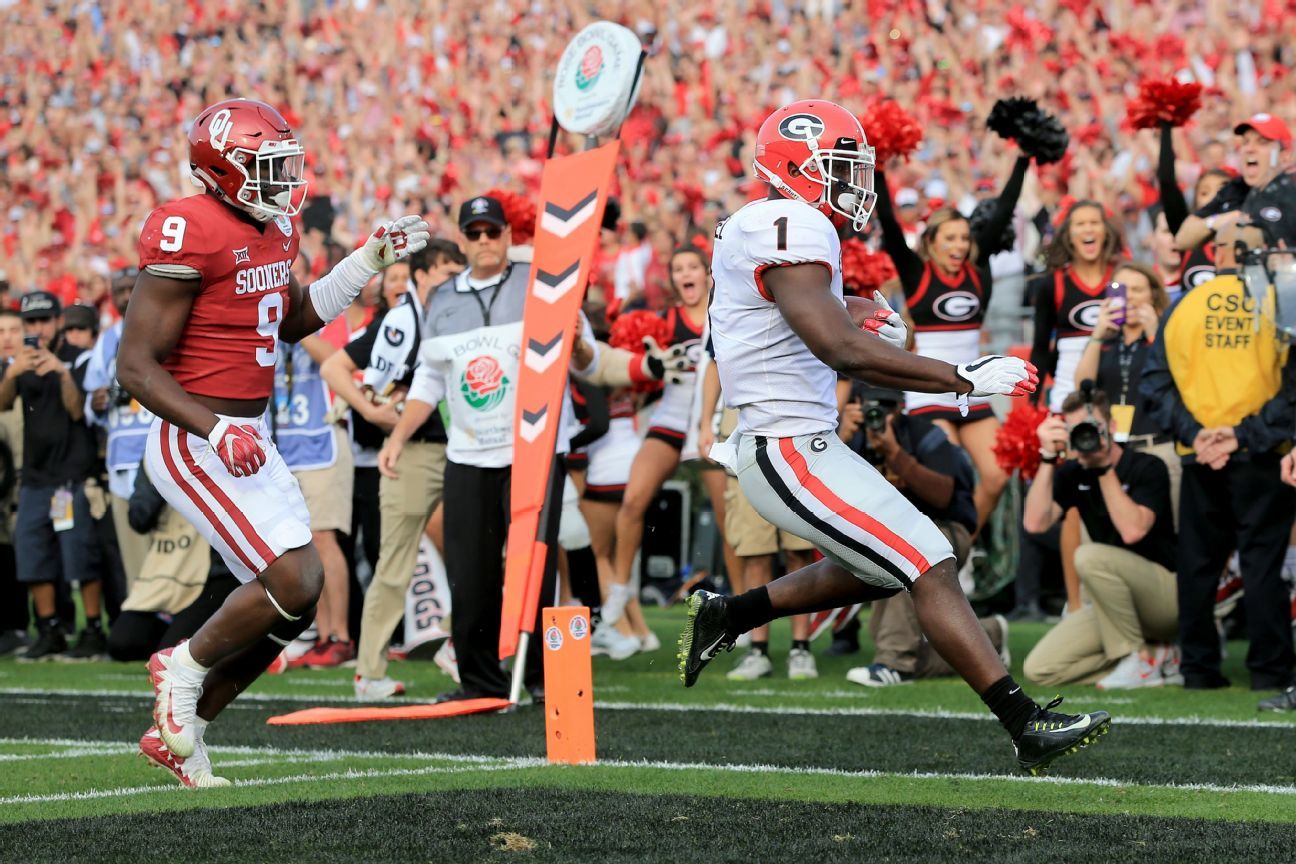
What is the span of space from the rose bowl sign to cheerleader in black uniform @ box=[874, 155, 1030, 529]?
2252 mm

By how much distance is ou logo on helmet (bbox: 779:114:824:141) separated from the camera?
17.6 ft

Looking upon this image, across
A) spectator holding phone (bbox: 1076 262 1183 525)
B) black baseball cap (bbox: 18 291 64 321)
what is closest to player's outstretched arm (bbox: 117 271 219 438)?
spectator holding phone (bbox: 1076 262 1183 525)

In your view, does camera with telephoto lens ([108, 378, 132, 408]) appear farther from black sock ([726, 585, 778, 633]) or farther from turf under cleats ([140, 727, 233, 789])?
black sock ([726, 585, 778, 633])

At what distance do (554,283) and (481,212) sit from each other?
0.64m

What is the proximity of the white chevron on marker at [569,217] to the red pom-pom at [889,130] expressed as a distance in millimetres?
1989

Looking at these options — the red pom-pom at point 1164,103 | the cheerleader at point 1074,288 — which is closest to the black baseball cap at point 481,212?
the cheerleader at point 1074,288

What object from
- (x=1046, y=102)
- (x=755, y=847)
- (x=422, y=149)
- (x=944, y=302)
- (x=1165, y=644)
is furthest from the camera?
(x=422, y=149)

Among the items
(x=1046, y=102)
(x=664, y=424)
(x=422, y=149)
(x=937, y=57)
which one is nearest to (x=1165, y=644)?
(x=664, y=424)

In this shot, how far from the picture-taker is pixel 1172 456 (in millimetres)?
9008

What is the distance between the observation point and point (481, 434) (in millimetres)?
7906

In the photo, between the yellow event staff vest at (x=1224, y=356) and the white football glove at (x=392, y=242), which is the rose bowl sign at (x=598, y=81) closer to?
the white football glove at (x=392, y=242)

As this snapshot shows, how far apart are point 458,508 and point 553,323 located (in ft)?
3.19

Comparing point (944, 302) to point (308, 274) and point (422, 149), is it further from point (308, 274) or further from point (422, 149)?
point (422, 149)

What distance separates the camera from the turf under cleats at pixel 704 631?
18.7 feet
